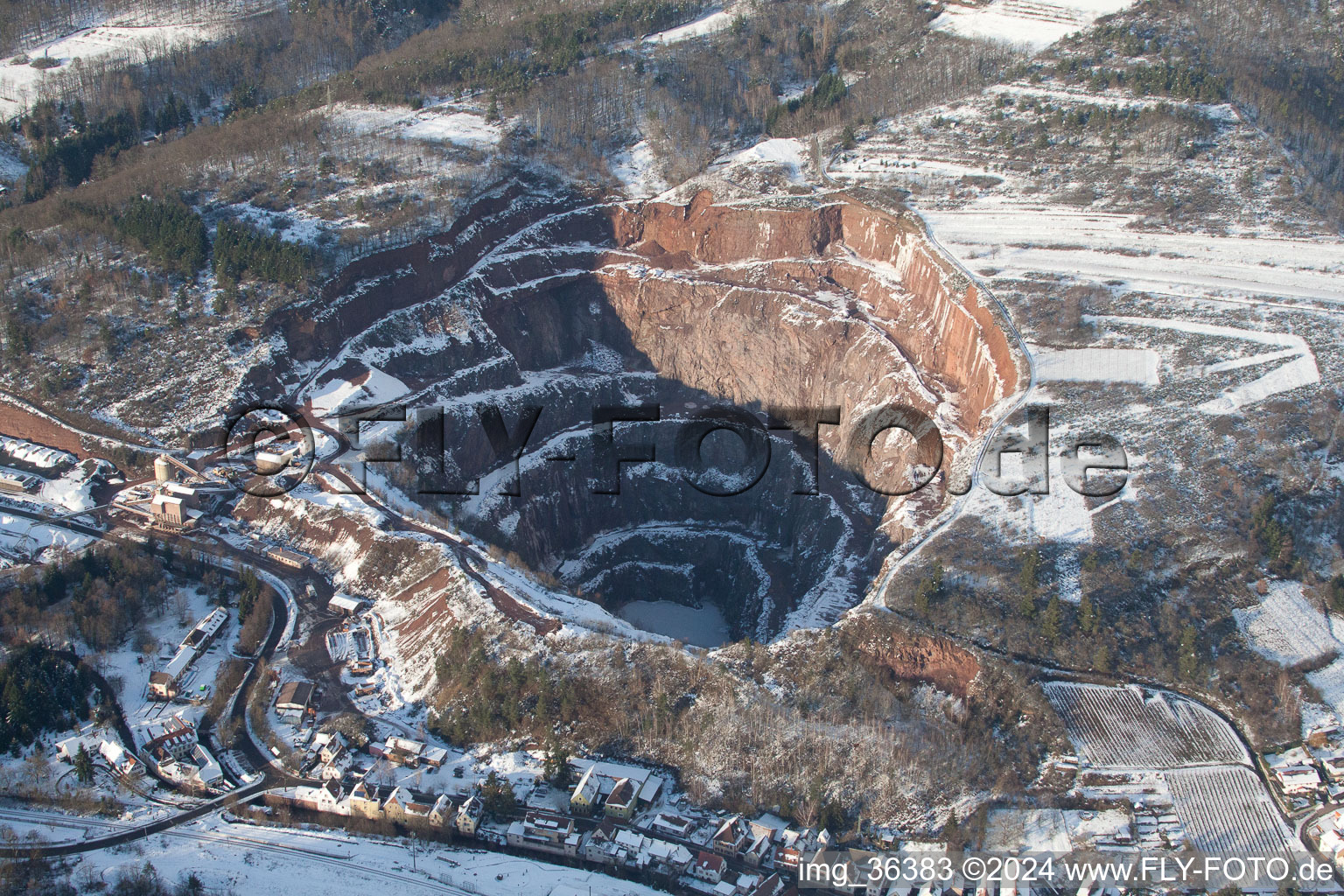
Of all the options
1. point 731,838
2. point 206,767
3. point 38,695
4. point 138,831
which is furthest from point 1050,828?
point 38,695

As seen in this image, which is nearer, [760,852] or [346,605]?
[760,852]

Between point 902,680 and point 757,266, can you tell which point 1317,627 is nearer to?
point 902,680

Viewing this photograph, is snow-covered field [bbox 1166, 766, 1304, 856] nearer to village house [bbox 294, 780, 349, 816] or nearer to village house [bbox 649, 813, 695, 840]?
village house [bbox 649, 813, 695, 840]

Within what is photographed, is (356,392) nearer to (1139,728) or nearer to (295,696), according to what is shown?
(295,696)

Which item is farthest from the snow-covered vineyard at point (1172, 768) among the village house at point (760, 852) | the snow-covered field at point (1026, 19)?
the snow-covered field at point (1026, 19)

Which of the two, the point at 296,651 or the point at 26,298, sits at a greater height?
the point at 26,298

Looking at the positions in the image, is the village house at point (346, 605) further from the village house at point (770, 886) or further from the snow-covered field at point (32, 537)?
the village house at point (770, 886)

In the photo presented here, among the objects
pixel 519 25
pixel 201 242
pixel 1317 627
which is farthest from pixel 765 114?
pixel 1317 627
